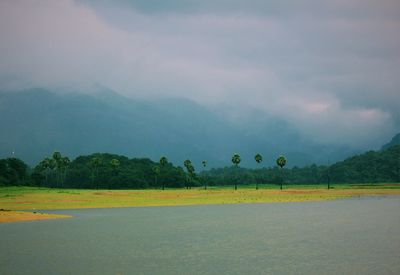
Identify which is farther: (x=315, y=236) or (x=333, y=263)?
(x=315, y=236)

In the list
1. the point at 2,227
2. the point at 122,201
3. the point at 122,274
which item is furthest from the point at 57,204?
the point at 122,274

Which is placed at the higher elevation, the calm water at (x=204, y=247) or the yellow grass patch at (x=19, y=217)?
the yellow grass patch at (x=19, y=217)

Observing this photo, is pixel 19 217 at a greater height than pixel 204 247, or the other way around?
pixel 19 217

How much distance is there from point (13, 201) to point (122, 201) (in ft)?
77.8

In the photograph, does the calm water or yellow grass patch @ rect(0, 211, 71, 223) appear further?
yellow grass patch @ rect(0, 211, 71, 223)

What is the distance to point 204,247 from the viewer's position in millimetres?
41250

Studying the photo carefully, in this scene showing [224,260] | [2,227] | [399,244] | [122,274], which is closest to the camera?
[122,274]

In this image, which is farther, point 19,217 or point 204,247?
point 19,217

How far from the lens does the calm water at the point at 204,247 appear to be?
3195cm

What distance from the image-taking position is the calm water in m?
31.9

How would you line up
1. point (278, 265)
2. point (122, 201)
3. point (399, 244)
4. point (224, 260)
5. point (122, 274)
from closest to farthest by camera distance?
point (122, 274) → point (278, 265) → point (224, 260) → point (399, 244) → point (122, 201)

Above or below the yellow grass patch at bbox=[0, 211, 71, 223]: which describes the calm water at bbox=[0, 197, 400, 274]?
below

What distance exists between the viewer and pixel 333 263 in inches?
1305

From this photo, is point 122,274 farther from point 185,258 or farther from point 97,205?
point 97,205
